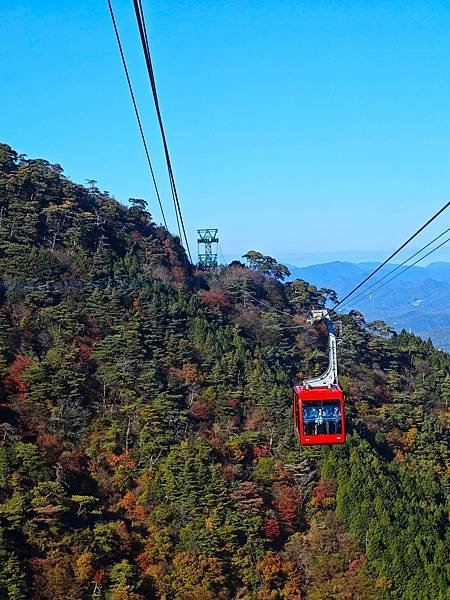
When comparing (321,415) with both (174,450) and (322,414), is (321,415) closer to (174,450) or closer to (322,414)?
(322,414)

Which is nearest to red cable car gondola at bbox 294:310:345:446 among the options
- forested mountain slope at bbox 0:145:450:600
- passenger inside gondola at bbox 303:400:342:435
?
passenger inside gondola at bbox 303:400:342:435

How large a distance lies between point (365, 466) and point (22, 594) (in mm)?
15482

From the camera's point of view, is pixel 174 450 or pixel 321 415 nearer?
pixel 321 415

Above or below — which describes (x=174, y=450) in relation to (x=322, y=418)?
below

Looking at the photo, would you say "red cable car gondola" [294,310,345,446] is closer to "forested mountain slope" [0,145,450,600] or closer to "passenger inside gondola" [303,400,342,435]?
"passenger inside gondola" [303,400,342,435]

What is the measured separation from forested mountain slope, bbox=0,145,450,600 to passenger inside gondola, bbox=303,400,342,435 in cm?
1060

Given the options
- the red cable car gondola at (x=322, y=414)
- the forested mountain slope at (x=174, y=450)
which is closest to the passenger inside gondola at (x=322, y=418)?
the red cable car gondola at (x=322, y=414)

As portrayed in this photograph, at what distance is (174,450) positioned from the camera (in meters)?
27.6

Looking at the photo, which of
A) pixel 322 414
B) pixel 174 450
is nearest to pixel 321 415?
pixel 322 414

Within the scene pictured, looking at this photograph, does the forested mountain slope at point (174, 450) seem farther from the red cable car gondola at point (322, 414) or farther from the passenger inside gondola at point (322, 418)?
the passenger inside gondola at point (322, 418)

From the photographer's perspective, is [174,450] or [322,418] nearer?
[322,418]

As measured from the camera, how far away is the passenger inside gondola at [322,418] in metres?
15.2

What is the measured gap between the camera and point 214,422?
31250 millimetres

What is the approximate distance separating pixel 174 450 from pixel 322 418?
44.5 feet
